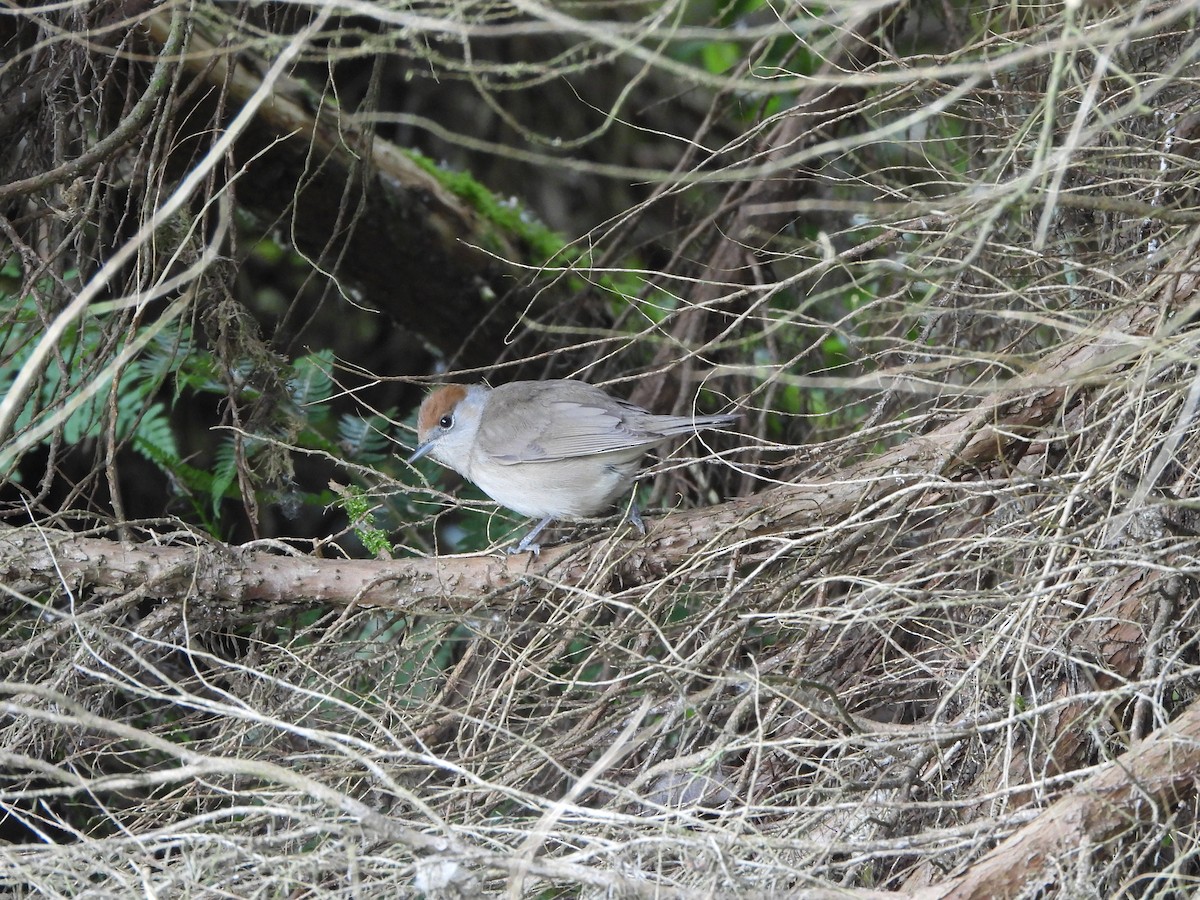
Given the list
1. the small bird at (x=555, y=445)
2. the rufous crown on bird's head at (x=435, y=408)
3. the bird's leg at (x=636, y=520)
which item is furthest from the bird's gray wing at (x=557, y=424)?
the bird's leg at (x=636, y=520)

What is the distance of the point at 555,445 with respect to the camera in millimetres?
4531

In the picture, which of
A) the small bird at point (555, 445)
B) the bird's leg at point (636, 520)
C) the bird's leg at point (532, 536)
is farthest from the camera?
the small bird at point (555, 445)

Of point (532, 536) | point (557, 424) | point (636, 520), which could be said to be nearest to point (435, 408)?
point (557, 424)

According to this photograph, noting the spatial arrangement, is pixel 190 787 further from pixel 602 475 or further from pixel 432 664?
pixel 602 475

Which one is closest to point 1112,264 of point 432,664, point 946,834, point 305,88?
point 946,834

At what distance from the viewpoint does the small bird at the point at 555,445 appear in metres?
4.41

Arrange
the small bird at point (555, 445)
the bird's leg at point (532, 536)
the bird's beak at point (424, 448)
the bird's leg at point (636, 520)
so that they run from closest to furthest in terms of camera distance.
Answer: the bird's leg at point (636, 520)
the bird's leg at point (532, 536)
the small bird at point (555, 445)
the bird's beak at point (424, 448)

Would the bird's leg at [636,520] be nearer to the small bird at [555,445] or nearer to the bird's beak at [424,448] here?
the small bird at [555,445]

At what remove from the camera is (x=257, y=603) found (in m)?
3.70

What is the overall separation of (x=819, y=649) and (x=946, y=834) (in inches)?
37.4

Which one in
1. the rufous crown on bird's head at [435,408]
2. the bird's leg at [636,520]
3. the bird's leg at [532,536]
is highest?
the bird's leg at [636,520]

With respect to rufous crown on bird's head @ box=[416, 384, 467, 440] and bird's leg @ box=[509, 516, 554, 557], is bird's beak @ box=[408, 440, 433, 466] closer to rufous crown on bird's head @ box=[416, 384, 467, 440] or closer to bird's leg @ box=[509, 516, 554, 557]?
rufous crown on bird's head @ box=[416, 384, 467, 440]

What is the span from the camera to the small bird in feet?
14.5

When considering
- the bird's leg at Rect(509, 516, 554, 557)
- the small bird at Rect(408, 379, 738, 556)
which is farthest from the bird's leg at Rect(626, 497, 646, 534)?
the bird's leg at Rect(509, 516, 554, 557)
